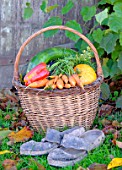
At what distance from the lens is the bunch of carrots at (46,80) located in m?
2.92

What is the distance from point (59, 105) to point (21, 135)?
35cm

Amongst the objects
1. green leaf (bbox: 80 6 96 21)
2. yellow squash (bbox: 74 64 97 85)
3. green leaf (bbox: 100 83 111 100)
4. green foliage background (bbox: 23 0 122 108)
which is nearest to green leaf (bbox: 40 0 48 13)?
green foliage background (bbox: 23 0 122 108)

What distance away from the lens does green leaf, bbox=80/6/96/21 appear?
3.57 metres

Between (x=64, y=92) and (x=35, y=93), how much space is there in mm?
193

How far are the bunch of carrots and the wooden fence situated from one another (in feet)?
2.54

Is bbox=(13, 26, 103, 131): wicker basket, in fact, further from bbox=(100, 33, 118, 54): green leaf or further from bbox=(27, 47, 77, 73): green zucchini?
bbox=(100, 33, 118, 54): green leaf

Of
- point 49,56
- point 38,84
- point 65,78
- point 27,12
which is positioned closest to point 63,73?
point 65,78

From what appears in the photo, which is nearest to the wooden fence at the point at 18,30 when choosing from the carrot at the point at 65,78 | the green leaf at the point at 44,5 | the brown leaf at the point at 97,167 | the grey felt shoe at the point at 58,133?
the green leaf at the point at 44,5

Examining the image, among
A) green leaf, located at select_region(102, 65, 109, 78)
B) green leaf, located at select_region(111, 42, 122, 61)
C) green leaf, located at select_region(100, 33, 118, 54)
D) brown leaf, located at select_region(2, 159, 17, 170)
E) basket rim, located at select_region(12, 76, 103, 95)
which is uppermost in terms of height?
green leaf, located at select_region(100, 33, 118, 54)

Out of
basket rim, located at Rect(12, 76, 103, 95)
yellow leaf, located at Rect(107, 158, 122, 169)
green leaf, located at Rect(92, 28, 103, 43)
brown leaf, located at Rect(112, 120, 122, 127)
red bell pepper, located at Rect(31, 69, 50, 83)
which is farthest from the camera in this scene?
green leaf, located at Rect(92, 28, 103, 43)

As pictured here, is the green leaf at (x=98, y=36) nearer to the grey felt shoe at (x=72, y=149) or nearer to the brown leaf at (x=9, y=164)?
the grey felt shoe at (x=72, y=149)

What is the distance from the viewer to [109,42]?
3.46 meters

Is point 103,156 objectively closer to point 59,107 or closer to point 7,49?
point 59,107

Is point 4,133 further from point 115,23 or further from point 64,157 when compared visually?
point 115,23
